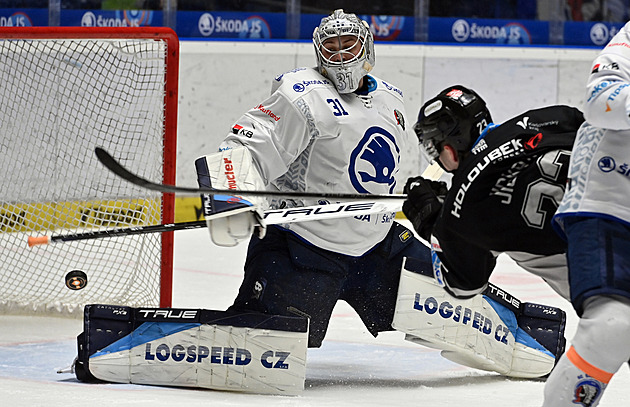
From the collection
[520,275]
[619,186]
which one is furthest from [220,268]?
[619,186]

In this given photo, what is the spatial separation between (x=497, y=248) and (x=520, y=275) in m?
2.71

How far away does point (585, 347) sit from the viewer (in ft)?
5.39

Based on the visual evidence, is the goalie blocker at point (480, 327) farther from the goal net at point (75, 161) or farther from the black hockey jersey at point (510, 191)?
the goal net at point (75, 161)

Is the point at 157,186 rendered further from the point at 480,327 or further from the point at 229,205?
the point at 480,327

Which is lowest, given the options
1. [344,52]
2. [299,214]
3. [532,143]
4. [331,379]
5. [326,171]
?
[331,379]

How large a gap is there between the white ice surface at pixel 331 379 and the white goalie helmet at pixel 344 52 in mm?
806

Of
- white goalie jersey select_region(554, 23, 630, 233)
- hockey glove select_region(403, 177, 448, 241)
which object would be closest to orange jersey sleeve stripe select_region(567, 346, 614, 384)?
white goalie jersey select_region(554, 23, 630, 233)

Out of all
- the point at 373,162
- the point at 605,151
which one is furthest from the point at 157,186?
the point at 605,151

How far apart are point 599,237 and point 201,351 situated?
1.19 metres

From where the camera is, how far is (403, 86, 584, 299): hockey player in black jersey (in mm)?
1906

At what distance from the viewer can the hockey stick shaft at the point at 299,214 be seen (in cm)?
254

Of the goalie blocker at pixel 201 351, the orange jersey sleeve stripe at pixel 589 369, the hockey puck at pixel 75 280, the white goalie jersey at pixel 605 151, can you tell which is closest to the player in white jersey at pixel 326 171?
the goalie blocker at pixel 201 351

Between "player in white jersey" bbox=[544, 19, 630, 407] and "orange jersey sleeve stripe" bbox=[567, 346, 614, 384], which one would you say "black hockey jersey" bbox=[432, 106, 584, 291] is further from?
"orange jersey sleeve stripe" bbox=[567, 346, 614, 384]

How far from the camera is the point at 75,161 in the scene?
3.58 metres
